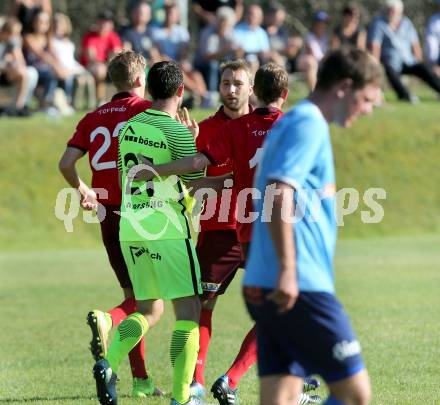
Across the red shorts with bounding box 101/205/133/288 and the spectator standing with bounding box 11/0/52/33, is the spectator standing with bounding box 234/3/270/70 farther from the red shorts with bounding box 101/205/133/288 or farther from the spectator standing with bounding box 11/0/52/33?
the red shorts with bounding box 101/205/133/288

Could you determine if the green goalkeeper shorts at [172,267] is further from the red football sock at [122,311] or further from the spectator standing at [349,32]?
the spectator standing at [349,32]

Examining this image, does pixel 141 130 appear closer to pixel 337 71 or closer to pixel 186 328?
pixel 186 328

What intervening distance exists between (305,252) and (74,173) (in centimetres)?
320

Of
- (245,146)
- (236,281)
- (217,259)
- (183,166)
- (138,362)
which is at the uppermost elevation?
(245,146)

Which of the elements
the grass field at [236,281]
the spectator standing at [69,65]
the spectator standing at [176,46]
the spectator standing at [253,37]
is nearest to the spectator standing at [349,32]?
the spectator standing at [253,37]

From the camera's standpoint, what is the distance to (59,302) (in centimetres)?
1239

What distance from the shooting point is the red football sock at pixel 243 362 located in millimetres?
6884

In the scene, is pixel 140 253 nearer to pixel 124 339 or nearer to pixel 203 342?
pixel 124 339

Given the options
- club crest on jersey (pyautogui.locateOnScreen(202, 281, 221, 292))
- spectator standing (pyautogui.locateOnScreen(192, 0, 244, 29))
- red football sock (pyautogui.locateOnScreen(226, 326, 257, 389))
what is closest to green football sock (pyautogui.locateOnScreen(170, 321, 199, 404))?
red football sock (pyautogui.locateOnScreen(226, 326, 257, 389))

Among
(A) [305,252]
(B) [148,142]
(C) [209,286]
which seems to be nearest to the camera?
(A) [305,252]

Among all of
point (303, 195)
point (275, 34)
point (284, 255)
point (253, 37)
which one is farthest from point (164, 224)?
point (275, 34)

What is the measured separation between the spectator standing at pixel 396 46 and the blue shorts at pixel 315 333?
1768cm

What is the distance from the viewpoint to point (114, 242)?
7.61 m

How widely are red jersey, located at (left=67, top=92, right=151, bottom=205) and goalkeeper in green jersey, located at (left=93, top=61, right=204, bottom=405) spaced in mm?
683
